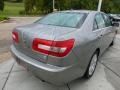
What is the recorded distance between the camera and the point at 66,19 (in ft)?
12.3

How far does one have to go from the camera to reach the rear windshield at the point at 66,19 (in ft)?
11.5

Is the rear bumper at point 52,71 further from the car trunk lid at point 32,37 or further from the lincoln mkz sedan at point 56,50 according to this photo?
the car trunk lid at point 32,37

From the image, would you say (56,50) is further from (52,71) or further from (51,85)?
(51,85)

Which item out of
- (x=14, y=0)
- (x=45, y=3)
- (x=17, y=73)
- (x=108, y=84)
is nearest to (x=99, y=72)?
(x=108, y=84)

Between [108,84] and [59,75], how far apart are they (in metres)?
1.46

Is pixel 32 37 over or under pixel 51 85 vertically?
over

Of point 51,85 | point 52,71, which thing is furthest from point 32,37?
point 51,85

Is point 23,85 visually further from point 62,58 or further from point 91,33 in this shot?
point 91,33

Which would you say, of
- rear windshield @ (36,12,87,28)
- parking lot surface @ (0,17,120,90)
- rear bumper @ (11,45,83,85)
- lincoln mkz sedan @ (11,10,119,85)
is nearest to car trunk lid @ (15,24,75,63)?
lincoln mkz sedan @ (11,10,119,85)

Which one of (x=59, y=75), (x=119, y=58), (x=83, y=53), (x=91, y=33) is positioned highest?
(x=91, y=33)

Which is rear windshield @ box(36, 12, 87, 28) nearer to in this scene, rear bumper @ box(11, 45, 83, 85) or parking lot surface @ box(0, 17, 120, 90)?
rear bumper @ box(11, 45, 83, 85)

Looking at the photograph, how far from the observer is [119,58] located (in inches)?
209

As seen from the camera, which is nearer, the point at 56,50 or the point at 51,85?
the point at 56,50

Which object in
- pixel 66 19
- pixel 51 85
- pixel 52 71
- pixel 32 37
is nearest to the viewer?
pixel 52 71
